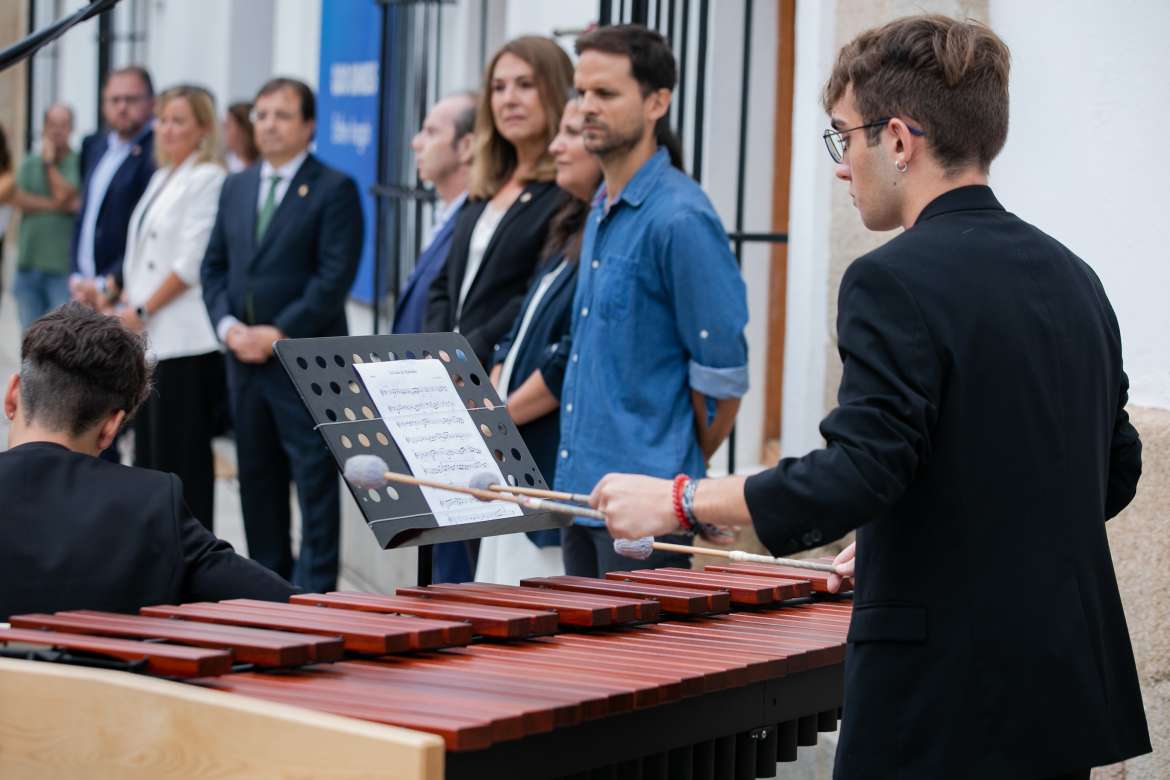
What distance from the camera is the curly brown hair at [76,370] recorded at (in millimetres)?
3416

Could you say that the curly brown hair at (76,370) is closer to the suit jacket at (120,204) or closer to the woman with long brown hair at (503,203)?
the woman with long brown hair at (503,203)

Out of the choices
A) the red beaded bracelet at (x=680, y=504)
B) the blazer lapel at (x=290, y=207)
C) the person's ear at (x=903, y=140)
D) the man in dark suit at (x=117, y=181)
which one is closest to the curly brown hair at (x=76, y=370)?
the red beaded bracelet at (x=680, y=504)

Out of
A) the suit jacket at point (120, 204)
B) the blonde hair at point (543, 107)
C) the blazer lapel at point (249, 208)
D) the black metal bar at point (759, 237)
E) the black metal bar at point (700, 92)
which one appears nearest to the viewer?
the blonde hair at point (543, 107)

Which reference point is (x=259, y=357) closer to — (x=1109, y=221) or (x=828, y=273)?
(x=828, y=273)

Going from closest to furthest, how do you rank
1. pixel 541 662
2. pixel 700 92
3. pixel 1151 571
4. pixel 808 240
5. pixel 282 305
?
pixel 541 662 < pixel 1151 571 < pixel 808 240 < pixel 700 92 < pixel 282 305

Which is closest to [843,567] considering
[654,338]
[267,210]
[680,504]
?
[680,504]

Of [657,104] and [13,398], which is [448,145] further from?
[13,398]

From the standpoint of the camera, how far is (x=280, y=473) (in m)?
7.08

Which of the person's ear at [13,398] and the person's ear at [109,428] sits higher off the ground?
the person's ear at [13,398]

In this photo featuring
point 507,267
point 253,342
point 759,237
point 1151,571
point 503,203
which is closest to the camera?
point 1151,571

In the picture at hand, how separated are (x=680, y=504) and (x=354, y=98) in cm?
687

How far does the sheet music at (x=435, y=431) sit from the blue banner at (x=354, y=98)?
5369 mm

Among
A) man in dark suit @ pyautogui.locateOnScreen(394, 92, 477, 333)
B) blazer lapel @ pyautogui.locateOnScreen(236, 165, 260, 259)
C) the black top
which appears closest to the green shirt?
blazer lapel @ pyautogui.locateOnScreen(236, 165, 260, 259)

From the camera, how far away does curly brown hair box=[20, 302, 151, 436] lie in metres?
3.42
